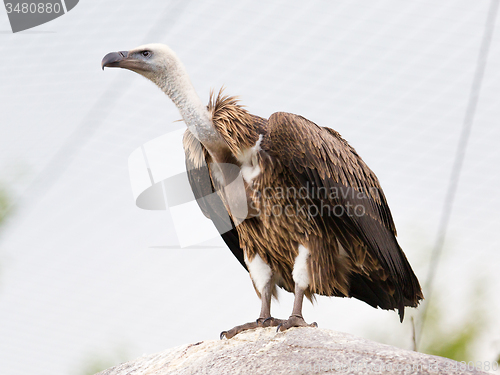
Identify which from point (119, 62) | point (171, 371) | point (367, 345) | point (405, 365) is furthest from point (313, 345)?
point (119, 62)

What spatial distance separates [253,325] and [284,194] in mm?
850

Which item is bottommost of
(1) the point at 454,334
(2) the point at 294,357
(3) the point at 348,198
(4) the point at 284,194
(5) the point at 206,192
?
(1) the point at 454,334

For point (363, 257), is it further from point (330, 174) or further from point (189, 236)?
point (189, 236)

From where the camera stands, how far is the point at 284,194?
3393 millimetres

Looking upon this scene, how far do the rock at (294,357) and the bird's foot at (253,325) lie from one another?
0.05 metres

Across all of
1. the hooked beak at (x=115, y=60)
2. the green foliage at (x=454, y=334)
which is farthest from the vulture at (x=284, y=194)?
the green foliage at (x=454, y=334)

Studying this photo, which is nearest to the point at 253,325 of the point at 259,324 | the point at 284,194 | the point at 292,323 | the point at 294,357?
the point at 259,324

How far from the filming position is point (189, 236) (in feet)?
13.8

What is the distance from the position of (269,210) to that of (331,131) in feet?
2.80

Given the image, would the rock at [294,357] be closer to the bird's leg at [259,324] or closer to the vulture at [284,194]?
the bird's leg at [259,324]

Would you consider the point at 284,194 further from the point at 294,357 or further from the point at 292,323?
the point at 294,357

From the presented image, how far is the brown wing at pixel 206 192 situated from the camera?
3.58 meters

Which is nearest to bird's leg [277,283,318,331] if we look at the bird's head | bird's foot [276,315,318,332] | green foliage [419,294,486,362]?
bird's foot [276,315,318,332]

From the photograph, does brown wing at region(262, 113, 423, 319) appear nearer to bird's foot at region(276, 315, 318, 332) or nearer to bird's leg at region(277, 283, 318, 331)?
bird's leg at region(277, 283, 318, 331)
